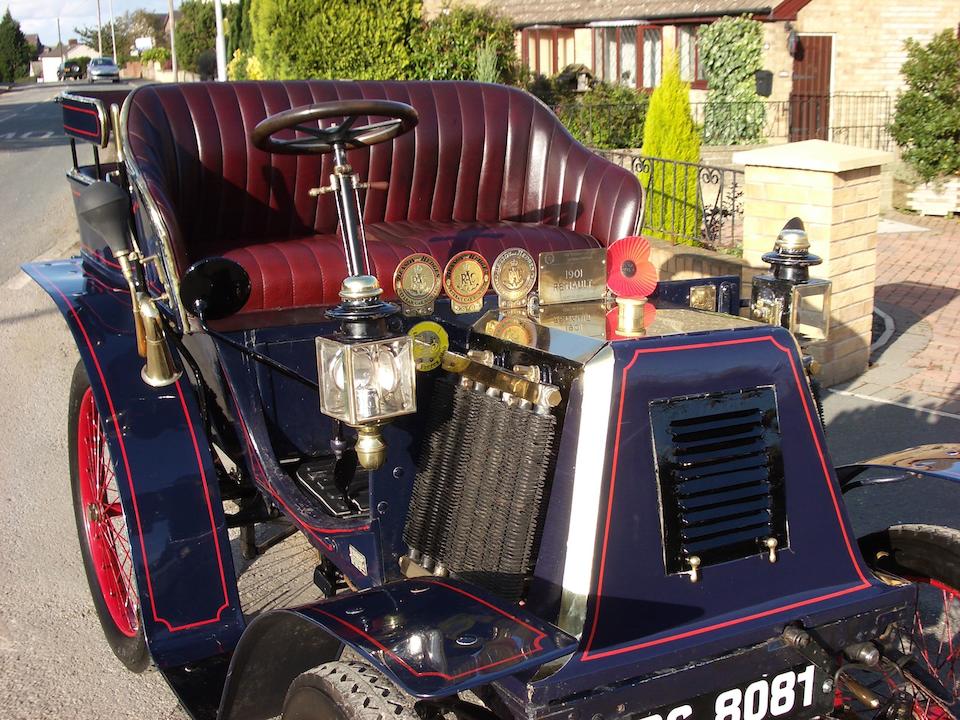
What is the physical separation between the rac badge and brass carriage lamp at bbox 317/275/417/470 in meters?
0.48

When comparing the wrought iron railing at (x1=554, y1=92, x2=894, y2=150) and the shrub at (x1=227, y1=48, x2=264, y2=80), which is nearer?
the wrought iron railing at (x1=554, y1=92, x2=894, y2=150)

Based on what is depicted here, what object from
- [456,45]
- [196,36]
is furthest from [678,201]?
[196,36]

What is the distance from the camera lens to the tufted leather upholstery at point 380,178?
3.64 m

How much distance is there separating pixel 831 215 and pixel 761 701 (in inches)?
158

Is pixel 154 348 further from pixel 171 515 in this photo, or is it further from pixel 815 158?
pixel 815 158

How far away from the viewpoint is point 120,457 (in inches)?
122

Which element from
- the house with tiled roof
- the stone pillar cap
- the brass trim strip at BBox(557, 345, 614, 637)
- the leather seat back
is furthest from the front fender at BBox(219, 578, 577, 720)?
the house with tiled roof

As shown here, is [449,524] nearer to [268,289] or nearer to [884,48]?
[268,289]

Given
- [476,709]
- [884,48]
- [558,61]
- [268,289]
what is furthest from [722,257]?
[558,61]

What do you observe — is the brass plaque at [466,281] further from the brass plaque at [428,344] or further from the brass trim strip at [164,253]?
the brass trim strip at [164,253]

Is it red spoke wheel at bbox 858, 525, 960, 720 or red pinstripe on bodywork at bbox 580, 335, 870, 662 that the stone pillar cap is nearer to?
red spoke wheel at bbox 858, 525, 960, 720

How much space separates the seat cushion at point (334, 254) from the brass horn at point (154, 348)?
1.65 feet

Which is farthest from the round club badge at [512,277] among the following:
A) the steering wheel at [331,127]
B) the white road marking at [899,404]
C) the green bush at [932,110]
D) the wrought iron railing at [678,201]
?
the green bush at [932,110]

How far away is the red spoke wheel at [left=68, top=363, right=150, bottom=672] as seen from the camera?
357 cm
